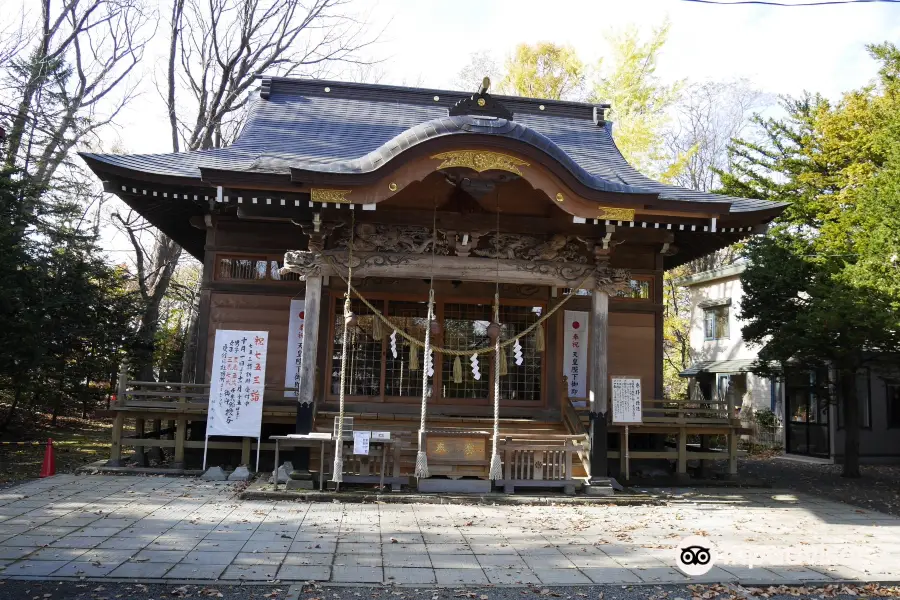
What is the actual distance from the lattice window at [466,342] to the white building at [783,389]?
13.0ft

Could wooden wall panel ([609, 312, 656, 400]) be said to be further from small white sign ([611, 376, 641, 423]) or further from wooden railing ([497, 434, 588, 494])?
wooden railing ([497, 434, 588, 494])

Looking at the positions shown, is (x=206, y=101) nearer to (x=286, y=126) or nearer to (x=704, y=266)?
(x=286, y=126)

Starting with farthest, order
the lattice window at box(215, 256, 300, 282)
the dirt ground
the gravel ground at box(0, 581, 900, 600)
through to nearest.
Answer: the lattice window at box(215, 256, 300, 282) → the dirt ground → the gravel ground at box(0, 581, 900, 600)

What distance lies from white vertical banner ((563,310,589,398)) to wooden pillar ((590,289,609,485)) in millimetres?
1957

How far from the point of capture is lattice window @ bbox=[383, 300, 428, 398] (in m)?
12.1

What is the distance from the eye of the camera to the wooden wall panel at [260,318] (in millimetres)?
11594

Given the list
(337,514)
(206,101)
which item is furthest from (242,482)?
(206,101)

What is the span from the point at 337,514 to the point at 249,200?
4.62 meters

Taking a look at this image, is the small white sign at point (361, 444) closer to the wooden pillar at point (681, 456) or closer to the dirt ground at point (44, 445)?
the dirt ground at point (44, 445)

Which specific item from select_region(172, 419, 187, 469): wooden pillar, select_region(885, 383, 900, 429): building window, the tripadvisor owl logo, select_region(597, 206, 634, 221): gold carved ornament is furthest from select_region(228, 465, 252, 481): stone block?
select_region(885, 383, 900, 429): building window

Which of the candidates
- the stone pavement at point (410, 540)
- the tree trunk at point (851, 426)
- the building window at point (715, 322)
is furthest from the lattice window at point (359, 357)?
the building window at point (715, 322)

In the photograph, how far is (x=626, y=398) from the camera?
10430 millimetres

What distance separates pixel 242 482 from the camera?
987 centimetres

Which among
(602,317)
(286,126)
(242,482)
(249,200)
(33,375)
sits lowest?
(242,482)
